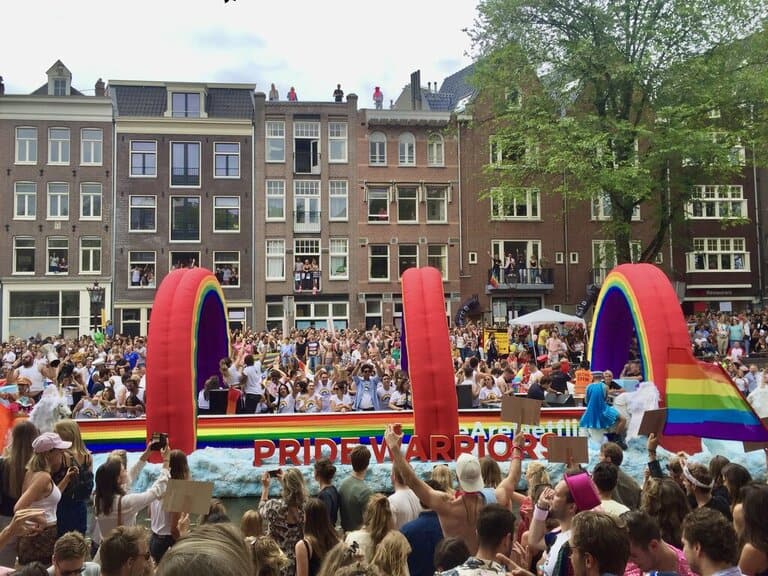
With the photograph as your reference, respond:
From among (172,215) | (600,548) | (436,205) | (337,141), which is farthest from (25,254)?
(600,548)

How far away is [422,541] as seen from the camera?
486 cm

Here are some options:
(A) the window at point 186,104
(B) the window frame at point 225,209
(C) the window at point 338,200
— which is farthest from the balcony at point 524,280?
(A) the window at point 186,104

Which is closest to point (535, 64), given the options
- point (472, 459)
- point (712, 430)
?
point (712, 430)

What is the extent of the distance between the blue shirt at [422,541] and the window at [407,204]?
32773 millimetres

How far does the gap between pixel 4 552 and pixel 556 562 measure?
11.4 feet

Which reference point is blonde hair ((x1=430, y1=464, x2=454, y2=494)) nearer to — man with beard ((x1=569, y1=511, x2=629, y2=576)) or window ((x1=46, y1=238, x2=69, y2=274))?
man with beard ((x1=569, y1=511, x2=629, y2=576))

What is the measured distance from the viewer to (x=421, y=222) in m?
37.2

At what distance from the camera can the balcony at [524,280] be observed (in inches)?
1422

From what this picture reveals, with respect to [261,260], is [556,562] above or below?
below

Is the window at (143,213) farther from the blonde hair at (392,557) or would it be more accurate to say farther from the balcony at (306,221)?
the blonde hair at (392,557)

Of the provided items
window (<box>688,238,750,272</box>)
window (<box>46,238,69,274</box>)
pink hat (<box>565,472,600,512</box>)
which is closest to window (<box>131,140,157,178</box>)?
window (<box>46,238,69,274</box>)

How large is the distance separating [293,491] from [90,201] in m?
33.7

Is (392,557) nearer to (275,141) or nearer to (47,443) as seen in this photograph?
(47,443)

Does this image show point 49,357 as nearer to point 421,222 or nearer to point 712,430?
point 712,430
